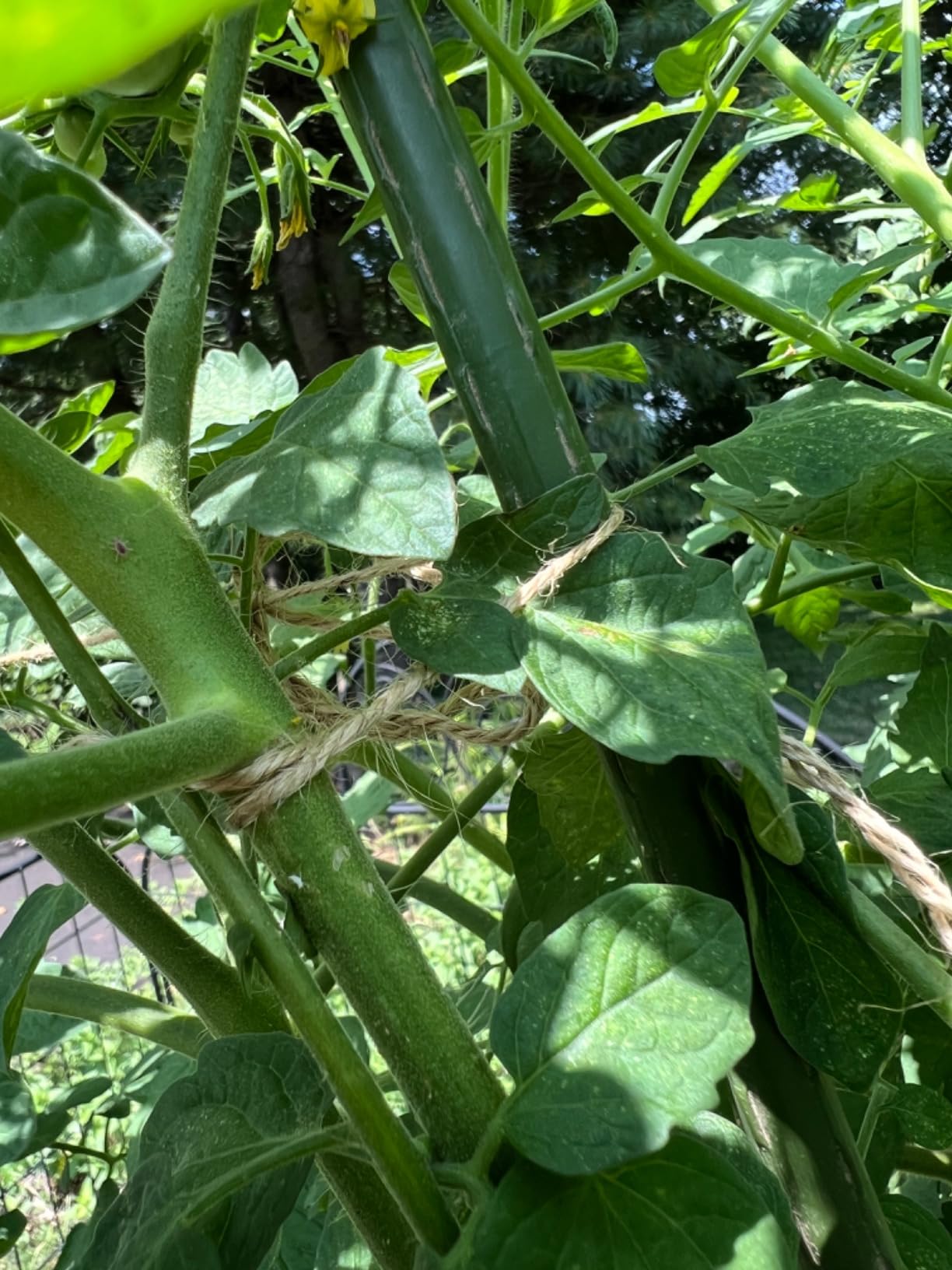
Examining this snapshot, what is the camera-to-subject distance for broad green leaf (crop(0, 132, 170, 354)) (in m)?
0.21

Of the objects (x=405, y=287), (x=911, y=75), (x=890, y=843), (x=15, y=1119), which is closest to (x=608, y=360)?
(x=405, y=287)

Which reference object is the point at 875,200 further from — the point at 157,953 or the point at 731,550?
the point at 731,550

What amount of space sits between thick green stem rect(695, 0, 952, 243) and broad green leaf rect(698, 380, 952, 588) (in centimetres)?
14

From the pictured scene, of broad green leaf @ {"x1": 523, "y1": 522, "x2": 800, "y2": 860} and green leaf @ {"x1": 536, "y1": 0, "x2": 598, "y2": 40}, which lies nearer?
broad green leaf @ {"x1": 523, "y1": 522, "x2": 800, "y2": 860}

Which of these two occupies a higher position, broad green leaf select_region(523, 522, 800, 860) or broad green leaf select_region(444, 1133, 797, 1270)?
broad green leaf select_region(523, 522, 800, 860)

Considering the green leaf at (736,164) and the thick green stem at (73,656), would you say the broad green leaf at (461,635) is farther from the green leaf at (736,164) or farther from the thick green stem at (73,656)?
the green leaf at (736,164)

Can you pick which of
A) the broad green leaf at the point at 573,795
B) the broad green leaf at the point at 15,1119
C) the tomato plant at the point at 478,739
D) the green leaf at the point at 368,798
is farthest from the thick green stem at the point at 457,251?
the green leaf at the point at 368,798

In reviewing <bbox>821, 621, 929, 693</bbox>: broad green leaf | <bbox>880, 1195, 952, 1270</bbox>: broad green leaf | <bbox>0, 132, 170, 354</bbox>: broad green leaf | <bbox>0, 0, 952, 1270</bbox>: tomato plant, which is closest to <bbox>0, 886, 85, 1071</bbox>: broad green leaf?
<bbox>0, 0, 952, 1270</bbox>: tomato plant

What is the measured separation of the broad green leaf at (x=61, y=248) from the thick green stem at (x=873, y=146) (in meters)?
0.41

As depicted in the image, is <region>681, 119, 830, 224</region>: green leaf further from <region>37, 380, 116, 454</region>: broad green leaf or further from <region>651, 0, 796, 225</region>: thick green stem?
<region>37, 380, 116, 454</region>: broad green leaf

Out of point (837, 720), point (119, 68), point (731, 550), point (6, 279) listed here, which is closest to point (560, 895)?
point (6, 279)

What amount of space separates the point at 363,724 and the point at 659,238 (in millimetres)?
244

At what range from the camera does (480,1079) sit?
27cm

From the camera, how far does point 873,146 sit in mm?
513
